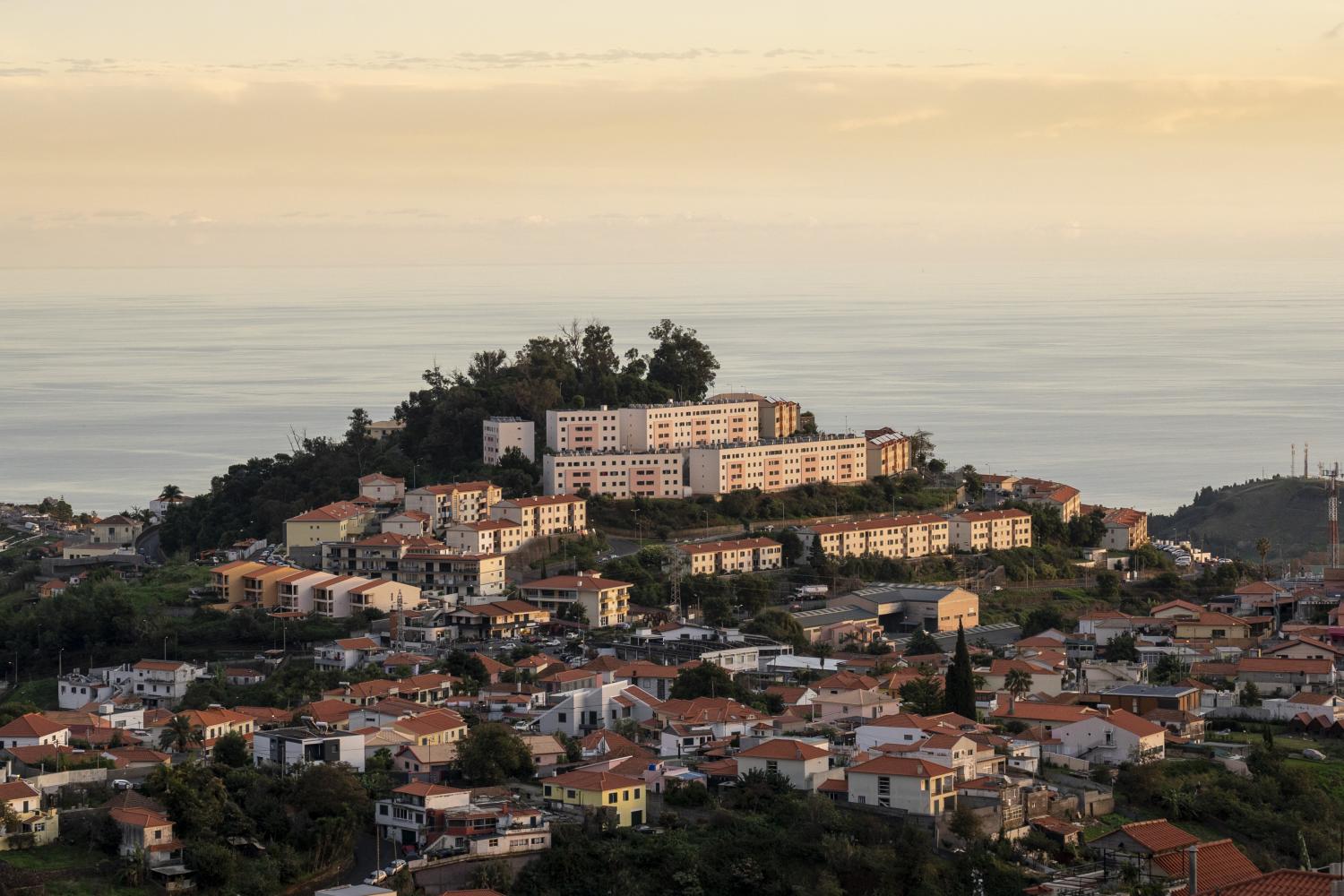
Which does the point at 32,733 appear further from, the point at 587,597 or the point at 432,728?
the point at 587,597

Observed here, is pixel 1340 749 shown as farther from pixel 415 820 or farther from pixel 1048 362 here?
pixel 1048 362

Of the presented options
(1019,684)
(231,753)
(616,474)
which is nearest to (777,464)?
(616,474)

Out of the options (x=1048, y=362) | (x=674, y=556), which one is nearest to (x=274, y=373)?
(x=1048, y=362)

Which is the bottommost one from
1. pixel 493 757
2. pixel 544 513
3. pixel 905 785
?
pixel 905 785

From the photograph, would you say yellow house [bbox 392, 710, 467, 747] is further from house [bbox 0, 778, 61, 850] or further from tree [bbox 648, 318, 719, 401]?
tree [bbox 648, 318, 719, 401]

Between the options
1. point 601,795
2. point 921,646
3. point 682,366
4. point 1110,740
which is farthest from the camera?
point 682,366

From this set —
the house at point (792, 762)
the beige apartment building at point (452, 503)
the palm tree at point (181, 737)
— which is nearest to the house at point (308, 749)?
the palm tree at point (181, 737)

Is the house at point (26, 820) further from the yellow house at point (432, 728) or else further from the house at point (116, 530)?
the house at point (116, 530)
